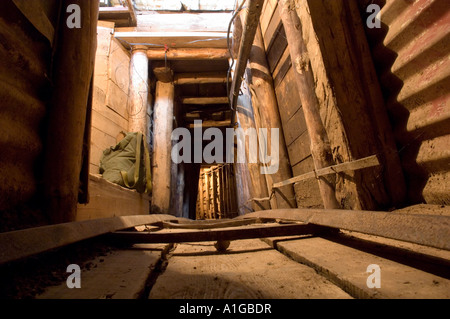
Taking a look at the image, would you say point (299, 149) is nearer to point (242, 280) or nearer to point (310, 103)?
point (310, 103)

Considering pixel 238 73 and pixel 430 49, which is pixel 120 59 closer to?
pixel 238 73

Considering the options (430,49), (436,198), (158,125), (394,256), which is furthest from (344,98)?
(158,125)

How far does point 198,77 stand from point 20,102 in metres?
5.66

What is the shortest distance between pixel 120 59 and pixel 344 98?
4.89 meters

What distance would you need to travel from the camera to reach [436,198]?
4.37 feet

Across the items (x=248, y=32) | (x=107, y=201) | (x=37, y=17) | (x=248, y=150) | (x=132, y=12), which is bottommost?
(x=107, y=201)

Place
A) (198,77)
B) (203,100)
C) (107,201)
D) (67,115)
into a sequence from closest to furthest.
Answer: (67,115)
(107,201)
(198,77)
(203,100)

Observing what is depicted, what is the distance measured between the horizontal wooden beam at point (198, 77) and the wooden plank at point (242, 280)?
5991 mm

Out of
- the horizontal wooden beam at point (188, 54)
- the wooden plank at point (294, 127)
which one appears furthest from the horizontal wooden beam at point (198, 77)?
the wooden plank at point (294, 127)

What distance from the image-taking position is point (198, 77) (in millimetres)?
6504

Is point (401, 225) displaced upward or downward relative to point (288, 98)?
downward

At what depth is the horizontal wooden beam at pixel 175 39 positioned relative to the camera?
511 centimetres

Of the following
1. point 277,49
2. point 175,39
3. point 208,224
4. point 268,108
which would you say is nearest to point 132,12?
point 175,39

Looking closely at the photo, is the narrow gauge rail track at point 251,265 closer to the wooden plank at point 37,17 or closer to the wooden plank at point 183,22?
the wooden plank at point 37,17
